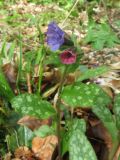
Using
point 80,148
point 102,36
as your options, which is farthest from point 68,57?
point 102,36

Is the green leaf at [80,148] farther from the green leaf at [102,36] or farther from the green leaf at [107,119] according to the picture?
the green leaf at [102,36]

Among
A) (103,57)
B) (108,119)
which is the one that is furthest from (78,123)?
(103,57)

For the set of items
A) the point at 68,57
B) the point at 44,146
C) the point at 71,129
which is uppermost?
the point at 68,57

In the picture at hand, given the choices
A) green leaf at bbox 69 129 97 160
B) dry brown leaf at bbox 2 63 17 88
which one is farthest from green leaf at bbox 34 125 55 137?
dry brown leaf at bbox 2 63 17 88

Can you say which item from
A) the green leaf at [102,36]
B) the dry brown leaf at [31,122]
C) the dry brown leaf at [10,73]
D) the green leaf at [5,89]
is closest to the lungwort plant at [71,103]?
the dry brown leaf at [31,122]

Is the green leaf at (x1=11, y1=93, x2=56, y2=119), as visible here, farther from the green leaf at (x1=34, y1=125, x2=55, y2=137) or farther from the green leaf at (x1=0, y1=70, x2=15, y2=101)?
the green leaf at (x1=0, y1=70, x2=15, y2=101)

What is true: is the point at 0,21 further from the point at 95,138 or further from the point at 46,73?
the point at 95,138

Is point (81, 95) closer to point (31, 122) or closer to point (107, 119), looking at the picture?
point (107, 119)
